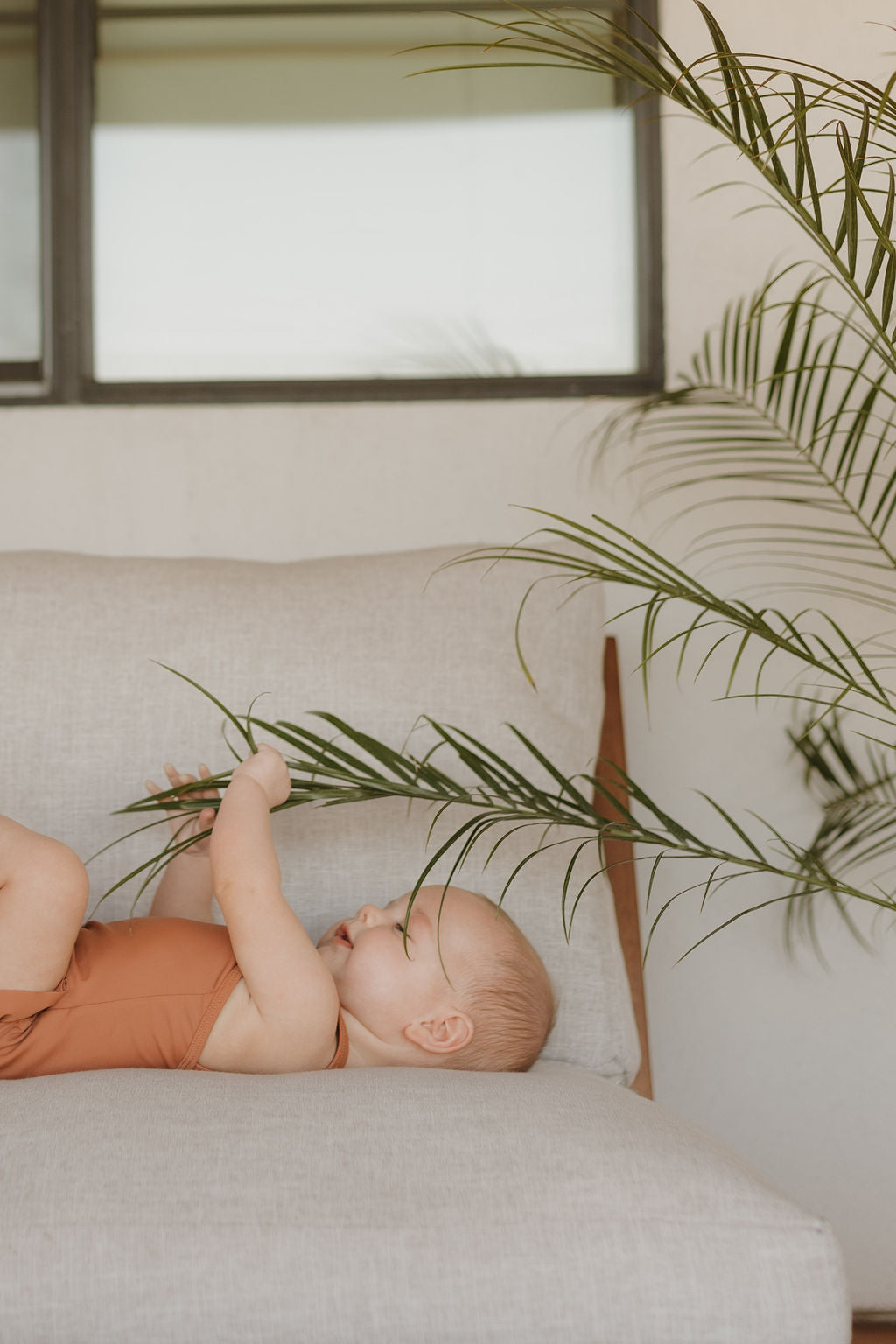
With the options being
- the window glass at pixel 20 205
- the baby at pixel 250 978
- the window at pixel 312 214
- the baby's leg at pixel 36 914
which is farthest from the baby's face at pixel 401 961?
the window glass at pixel 20 205

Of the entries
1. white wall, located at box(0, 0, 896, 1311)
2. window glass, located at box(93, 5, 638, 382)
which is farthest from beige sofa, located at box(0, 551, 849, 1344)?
window glass, located at box(93, 5, 638, 382)

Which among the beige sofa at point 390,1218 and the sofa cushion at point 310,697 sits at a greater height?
the sofa cushion at point 310,697

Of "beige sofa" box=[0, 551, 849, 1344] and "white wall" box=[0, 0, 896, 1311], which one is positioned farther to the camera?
"white wall" box=[0, 0, 896, 1311]

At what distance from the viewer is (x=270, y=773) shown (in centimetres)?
126

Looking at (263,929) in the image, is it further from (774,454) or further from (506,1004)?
(774,454)

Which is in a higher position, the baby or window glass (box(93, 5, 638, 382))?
window glass (box(93, 5, 638, 382))

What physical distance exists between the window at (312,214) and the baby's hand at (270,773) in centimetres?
101

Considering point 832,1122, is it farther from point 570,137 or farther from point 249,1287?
point 570,137

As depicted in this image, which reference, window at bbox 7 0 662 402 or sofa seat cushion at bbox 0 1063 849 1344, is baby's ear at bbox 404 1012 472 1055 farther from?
window at bbox 7 0 662 402

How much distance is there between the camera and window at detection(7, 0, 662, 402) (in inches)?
82.4

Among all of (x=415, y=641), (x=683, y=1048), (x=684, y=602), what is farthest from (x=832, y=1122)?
(x=415, y=641)

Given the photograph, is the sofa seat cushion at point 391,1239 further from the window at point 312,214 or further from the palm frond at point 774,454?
the window at point 312,214

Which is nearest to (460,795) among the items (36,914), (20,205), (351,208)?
(36,914)

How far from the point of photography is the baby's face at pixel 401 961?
133 cm
